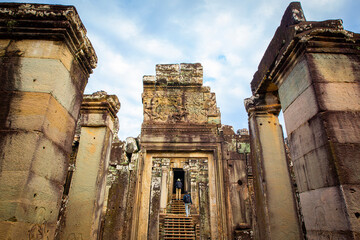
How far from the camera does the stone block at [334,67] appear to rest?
2.55m

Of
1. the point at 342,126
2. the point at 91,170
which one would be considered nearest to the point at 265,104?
the point at 342,126

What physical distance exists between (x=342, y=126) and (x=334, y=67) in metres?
0.76

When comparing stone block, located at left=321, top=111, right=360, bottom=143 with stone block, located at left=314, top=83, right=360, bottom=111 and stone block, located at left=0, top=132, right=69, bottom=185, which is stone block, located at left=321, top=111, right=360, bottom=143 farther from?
stone block, located at left=0, top=132, right=69, bottom=185

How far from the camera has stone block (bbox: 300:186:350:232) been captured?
6.76ft

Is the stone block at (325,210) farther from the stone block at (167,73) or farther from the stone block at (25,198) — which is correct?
the stone block at (167,73)

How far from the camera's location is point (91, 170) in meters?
4.48

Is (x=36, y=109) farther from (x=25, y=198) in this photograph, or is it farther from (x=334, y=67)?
(x=334, y=67)

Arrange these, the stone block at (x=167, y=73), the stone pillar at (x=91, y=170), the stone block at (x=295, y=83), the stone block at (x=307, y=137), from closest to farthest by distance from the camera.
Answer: the stone block at (x=307, y=137) → the stone block at (x=295, y=83) → the stone pillar at (x=91, y=170) → the stone block at (x=167, y=73)

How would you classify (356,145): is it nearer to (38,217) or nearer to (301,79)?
(301,79)

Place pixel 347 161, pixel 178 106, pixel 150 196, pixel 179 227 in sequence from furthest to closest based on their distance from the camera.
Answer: pixel 179 227 < pixel 178 106 < pixel 150 196 < pixel 347 161

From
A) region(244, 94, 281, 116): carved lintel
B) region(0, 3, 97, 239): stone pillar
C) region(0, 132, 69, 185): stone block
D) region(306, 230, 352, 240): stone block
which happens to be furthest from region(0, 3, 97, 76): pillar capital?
region(244, 94, 281, 116): carved lintel

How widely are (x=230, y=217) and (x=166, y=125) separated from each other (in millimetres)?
3043

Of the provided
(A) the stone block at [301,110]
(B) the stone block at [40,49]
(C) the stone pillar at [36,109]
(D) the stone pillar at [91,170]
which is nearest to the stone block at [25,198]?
(C) the stone pillar at [36,109]

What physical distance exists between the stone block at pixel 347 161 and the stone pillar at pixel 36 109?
2.73 metres
